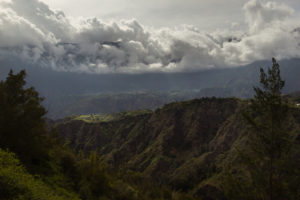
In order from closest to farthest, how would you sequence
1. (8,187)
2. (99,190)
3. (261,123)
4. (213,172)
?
1. (8,187)
2. (261,123)
3. (99,190)
4. (213,172)

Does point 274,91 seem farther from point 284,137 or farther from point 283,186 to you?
point 283,186

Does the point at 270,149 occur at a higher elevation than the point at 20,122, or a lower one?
lower

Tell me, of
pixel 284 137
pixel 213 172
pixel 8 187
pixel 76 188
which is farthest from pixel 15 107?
pixel 213 172

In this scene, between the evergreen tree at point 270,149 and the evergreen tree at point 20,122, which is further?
the evergreen tree at point 20,122

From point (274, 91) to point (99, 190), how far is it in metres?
35.8

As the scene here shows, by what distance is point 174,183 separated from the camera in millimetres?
186375

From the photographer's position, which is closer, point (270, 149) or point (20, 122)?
point (270, 149)

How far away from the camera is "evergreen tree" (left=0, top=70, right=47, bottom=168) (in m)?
32.6

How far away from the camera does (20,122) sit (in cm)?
3388

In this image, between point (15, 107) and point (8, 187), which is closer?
point (8, 187)

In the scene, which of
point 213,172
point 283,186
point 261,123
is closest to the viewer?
point 283,186

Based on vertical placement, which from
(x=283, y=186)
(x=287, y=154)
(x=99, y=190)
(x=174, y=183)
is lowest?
(x=174, y=183)

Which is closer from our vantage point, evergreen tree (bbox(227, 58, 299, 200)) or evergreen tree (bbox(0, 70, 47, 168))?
evergreen tree (bbox(227, 58, 299, 200))

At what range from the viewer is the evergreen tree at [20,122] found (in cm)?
3256
